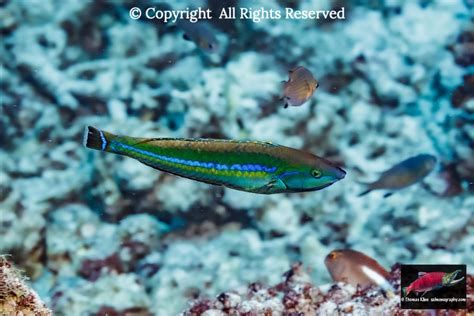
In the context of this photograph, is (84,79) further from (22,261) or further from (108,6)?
(22,261)

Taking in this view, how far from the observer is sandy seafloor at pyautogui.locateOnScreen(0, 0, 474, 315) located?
356cm

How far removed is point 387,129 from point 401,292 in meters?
1.20

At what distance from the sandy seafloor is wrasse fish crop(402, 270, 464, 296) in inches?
15.0

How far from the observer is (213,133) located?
141 inches

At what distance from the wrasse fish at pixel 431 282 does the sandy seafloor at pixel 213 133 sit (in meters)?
0.38

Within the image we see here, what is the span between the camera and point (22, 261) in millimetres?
3562

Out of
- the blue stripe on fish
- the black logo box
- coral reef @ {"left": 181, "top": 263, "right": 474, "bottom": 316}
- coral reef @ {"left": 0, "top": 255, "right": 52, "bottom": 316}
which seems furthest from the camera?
the black logo box

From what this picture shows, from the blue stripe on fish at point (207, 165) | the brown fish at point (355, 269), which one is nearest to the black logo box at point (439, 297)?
the brown fish at point (355, 269)

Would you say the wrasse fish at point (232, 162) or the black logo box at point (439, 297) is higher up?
the wrasse fish at point (232, 162)

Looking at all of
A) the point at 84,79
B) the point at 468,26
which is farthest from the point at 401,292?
the point at 84,79

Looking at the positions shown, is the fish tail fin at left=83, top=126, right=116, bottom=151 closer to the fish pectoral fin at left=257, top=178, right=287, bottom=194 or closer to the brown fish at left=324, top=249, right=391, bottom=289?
the fish pectoral fin at left=257, top=178, right=287, bottom=194

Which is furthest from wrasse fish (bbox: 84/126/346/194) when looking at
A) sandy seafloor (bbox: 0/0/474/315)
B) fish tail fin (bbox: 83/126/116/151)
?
sandy seafloor (bbox: 0/0/474/315)

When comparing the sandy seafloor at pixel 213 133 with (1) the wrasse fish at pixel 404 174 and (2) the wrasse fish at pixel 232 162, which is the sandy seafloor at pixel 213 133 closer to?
(1) the wrasse fish at pixel 404 174

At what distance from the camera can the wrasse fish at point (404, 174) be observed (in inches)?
122
